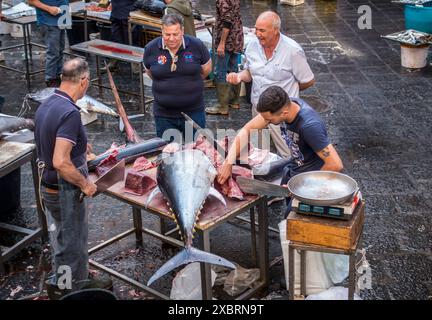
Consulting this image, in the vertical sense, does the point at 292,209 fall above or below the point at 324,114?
above

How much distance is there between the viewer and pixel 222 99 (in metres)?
9.71

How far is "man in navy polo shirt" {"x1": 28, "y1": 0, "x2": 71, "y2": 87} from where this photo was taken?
33.6 ft

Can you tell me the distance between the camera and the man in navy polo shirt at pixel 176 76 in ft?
21.9

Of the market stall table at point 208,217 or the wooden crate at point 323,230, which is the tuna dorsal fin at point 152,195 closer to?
the market stall table at point 208,217

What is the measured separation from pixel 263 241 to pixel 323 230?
3.36 feet

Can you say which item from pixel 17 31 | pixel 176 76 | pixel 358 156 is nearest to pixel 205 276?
pixel 176 76

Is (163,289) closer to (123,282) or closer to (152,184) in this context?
(123,282)

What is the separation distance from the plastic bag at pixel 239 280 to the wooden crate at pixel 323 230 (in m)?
1.06

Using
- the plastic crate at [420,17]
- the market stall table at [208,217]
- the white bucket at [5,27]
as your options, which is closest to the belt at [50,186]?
the market stall table at [208,217]

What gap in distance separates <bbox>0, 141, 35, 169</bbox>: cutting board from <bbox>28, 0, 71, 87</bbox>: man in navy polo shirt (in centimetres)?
440

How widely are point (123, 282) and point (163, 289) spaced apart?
14.3 inches

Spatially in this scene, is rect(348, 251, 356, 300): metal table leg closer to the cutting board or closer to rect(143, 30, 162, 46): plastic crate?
the cutting board
